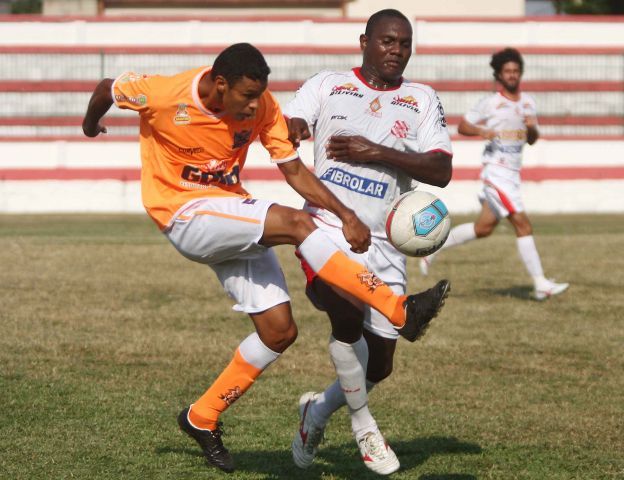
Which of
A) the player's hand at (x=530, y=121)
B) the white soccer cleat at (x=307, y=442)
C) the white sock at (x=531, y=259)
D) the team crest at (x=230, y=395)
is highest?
the player's hand at (x=530, y=121)

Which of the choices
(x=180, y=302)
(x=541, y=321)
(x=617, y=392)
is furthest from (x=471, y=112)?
(x=617, y=392)

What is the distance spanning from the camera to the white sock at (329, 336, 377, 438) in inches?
248

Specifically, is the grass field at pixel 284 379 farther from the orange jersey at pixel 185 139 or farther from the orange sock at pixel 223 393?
the orange jersey at pixel 185 139

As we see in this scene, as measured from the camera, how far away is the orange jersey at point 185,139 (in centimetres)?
631

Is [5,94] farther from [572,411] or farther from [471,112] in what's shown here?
[572,411]

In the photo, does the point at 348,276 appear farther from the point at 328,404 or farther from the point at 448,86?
the point at 448,86

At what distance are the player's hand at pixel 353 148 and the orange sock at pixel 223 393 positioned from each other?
1.21 m

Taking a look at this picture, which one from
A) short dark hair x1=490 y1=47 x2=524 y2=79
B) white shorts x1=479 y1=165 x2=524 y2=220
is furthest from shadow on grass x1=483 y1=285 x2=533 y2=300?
short dark hair x1=490 y1=47 x2=524 y2=79

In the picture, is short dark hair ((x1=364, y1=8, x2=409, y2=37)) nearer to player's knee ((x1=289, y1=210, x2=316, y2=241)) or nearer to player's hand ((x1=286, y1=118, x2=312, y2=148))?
player's hand ((x1=286, y1=118, x2=312, y2=148))

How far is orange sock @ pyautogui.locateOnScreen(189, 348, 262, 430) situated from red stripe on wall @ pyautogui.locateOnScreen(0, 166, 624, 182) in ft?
64.1

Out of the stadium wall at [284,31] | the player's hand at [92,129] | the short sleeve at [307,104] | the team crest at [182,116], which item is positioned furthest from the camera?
the stadium wall at [284,31]

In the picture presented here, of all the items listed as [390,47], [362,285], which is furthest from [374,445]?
[390,47]

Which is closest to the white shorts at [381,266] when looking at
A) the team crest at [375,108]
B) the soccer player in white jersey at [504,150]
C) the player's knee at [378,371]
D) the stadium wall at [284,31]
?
the player's knee at [378,371]

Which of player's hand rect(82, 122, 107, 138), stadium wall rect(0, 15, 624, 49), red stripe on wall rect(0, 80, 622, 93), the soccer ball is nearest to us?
the soccer ball
